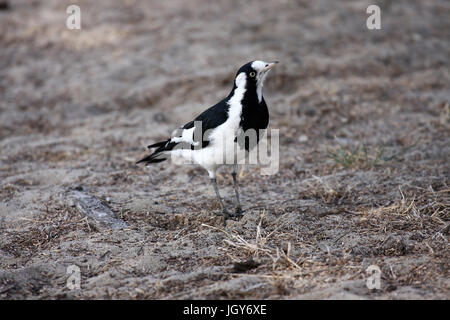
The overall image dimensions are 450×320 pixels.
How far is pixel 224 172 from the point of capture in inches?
199

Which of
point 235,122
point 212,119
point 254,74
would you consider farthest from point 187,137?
point 254,74

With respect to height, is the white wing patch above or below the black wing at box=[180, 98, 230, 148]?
below

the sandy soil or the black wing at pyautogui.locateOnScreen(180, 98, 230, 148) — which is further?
the black wing at pyautogui.locateOnScreen(180, 98, 230, 148)

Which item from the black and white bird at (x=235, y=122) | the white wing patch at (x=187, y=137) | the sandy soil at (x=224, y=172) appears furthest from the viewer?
the white wing patch at (x=187, y=137)

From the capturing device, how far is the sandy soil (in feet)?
10.5

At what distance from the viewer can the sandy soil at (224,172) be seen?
3.20 m

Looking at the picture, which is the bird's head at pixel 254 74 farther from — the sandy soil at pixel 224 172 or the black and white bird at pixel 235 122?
the sandy soil at pixel 224 172

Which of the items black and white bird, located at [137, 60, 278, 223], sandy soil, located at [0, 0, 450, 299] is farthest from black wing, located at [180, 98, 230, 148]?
sandy soil, located at [0, 0, 450, 299]

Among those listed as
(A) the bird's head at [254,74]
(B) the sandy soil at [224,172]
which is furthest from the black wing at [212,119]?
(B) the sandy soil at [224,172]

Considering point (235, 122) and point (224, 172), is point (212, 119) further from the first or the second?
point (224, 172)

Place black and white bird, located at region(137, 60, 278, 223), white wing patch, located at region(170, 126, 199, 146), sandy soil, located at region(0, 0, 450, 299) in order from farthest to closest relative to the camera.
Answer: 1. white wing patch, located at region(170, 126, 199, 146)
2. black and white bird, located at region(137, 60, 278, 223)
3. sandy soil, located at region(0, 0, 450, 299)

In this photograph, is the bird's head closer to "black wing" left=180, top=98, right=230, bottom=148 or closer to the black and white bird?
the black and white bird
